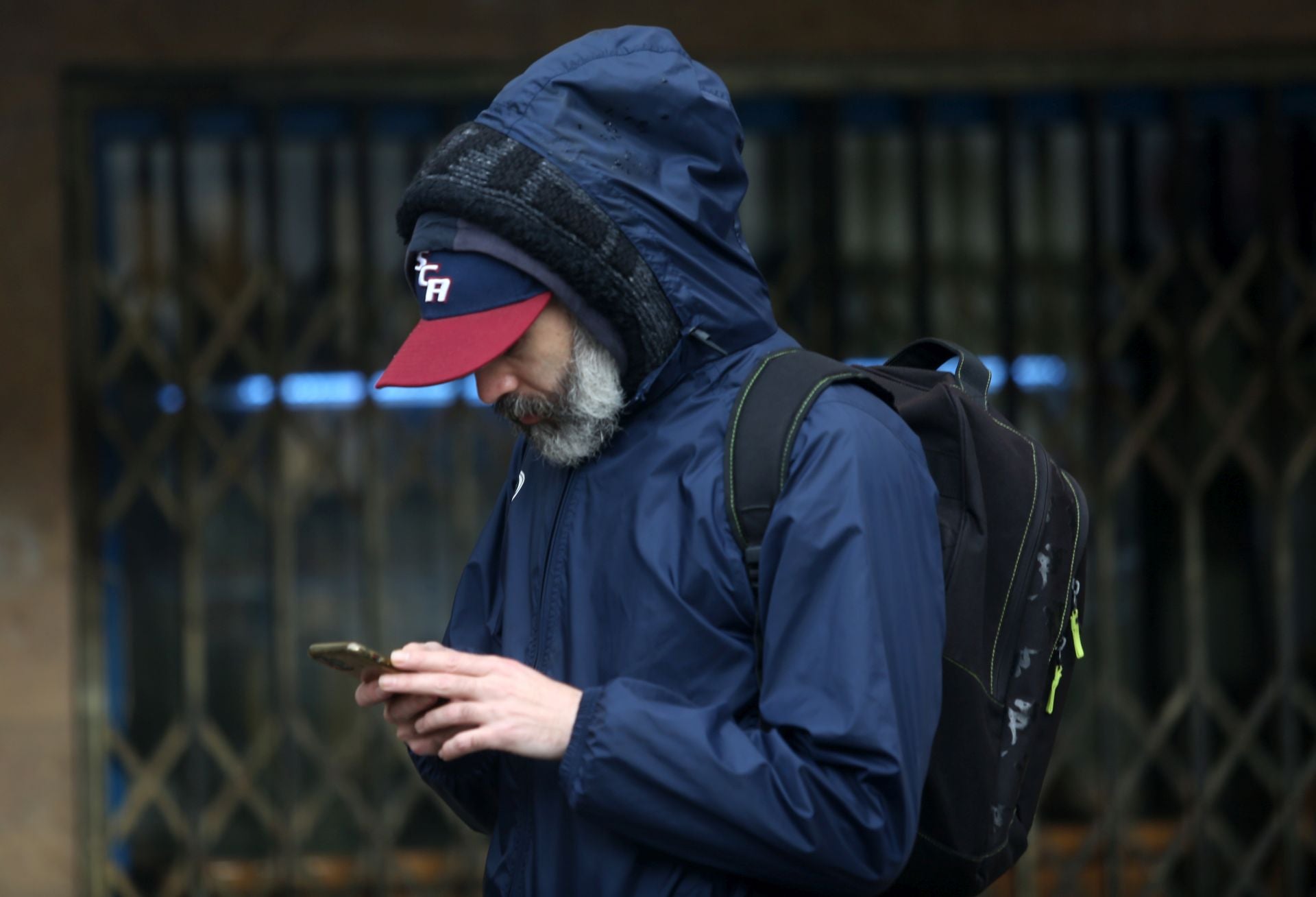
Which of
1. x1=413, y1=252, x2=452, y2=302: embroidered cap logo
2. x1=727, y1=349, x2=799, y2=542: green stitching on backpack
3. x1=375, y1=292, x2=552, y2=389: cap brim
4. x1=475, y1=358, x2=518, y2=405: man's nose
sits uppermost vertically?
x1=413, y1=252, x2=452, y2=302: embroidered cap logo

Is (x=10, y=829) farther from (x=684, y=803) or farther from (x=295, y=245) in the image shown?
(x=684, y=803)

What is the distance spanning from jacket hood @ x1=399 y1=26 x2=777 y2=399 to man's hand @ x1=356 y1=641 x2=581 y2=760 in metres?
0.37

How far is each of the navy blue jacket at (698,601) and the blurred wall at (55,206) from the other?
2514 mm

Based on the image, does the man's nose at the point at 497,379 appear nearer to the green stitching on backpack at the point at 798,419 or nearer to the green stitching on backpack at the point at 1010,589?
the green stitching on backpack at the point at 798,419

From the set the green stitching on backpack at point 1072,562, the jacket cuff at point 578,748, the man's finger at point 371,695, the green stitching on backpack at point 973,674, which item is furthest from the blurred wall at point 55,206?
the jacket cuff at point 578,748

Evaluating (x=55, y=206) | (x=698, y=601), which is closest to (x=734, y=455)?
(x=698, y=601)

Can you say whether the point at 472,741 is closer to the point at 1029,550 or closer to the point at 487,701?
the point at 487,701

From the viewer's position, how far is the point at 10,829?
3957 millimetres

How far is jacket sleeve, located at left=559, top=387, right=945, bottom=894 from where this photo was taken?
1396 mm

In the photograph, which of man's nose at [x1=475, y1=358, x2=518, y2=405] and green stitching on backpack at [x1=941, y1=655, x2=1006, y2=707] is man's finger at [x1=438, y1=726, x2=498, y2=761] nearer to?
man's nose at [x1=475, y1=358, x2=518, y2=405]

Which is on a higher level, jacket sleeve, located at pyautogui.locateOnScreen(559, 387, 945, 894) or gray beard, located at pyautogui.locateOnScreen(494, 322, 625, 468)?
gray beard, located at pyautogui.locateOnScreen(494, 322, 625, 468)

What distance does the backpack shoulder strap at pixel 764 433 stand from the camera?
1496 millimetres

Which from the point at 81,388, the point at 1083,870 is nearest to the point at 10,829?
the point at 81,388

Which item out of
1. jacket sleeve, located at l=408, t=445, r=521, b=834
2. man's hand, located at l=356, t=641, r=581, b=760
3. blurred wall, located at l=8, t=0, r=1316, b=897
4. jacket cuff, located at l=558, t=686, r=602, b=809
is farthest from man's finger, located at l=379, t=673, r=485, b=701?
blurred wall, located at l=8, t=0, r=1316, b=897
